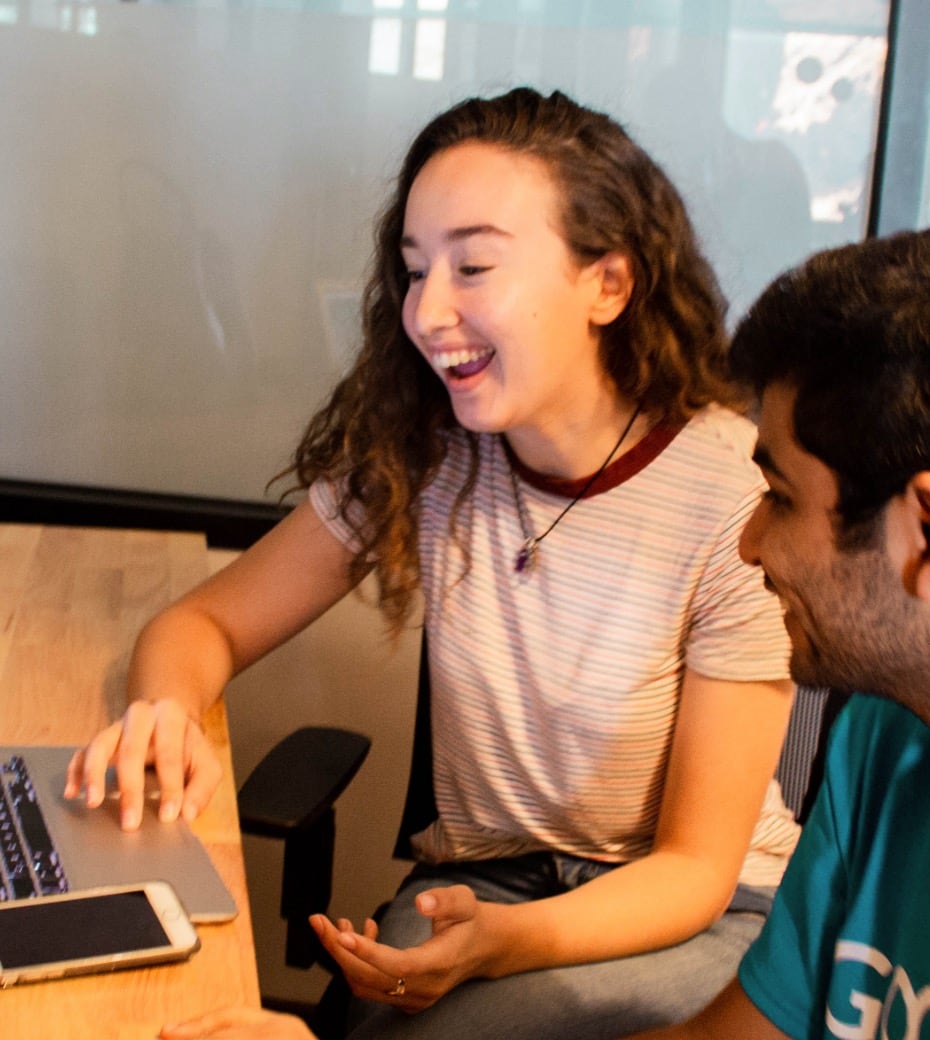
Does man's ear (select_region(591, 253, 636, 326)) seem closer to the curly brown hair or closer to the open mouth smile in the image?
the curly brown hair

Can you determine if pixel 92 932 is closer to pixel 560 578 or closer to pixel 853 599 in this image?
pixel 853 599

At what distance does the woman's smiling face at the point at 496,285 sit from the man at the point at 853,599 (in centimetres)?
45

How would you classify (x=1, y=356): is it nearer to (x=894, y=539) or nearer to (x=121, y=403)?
(x=121, y=403)

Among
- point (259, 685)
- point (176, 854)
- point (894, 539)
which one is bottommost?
point (259, 685)

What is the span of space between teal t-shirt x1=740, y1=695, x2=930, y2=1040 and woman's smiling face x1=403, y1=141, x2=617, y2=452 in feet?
1.77

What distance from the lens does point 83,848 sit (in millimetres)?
1067

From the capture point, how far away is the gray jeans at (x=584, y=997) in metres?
1.23

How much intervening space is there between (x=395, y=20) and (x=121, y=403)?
73cm

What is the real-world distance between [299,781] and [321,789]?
3 centimetres

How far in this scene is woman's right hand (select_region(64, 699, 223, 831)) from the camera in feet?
3.75

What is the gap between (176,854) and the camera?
3.55 ft

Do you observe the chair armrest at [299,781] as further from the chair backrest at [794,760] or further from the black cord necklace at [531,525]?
the black cord necklace at [531,525]

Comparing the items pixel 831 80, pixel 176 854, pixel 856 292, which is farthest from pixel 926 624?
pixel 831 80

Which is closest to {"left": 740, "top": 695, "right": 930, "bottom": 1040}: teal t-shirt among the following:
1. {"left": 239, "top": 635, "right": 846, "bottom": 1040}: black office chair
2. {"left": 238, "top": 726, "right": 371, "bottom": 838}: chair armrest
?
{"left": 239, "top": 635, "right": 846, "bottom": 1040}: black office chair
